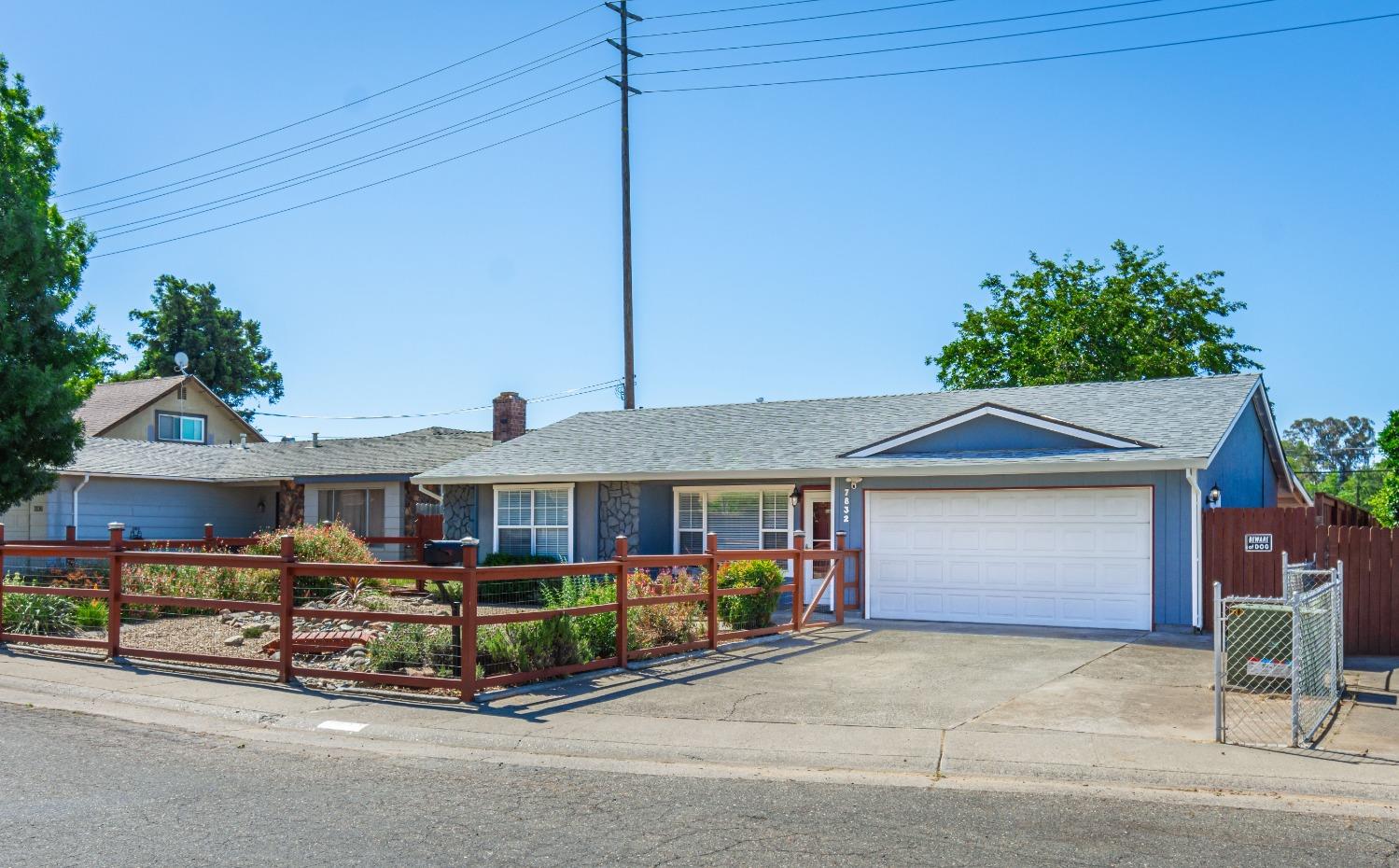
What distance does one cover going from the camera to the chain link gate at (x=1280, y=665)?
8.77 m

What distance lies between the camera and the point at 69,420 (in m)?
20.2

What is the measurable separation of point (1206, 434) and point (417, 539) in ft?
51.4

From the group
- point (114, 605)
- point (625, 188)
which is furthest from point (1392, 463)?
point (114, 605)

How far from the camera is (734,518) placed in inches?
860

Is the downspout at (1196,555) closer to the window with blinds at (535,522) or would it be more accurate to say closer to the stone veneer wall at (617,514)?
the stone veneer wall at (617,514)

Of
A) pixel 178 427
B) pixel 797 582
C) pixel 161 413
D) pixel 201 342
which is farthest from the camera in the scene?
pixel 201 342

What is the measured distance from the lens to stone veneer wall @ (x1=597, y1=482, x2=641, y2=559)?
73.2 feet

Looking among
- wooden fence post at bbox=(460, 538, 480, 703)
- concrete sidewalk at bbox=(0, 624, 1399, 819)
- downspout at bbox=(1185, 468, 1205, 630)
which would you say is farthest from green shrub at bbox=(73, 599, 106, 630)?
downspout at bbox=(1185, 468, 1205, 630)

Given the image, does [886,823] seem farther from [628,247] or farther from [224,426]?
[224,426]

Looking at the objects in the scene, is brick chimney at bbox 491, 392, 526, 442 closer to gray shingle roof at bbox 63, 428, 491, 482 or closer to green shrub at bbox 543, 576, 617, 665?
gray shingle roof at bbox 63, 428, 491, 482

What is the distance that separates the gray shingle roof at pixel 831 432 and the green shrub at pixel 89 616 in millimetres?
8867

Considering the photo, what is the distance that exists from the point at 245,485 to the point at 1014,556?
2320 cm

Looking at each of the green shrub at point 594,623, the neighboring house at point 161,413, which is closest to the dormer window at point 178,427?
the neighboring house at point 161,413

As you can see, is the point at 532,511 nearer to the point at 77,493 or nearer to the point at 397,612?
the point at 77,493
